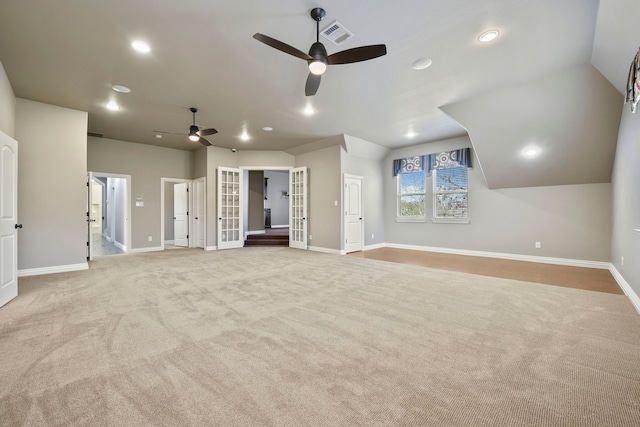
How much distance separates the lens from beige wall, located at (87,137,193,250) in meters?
7.06

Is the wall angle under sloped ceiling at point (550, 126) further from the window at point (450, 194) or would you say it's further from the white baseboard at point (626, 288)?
the white baseboard at point (626, 288)

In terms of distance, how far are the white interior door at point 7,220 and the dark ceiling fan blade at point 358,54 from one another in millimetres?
4143

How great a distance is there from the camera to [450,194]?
725 centimetres

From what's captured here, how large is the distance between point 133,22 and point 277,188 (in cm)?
1048

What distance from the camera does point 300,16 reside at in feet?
8.99

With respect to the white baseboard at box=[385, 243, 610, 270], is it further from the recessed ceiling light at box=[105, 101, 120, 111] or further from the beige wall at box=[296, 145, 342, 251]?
the recessed ceiling light at box=[105, 101, 120, 111]

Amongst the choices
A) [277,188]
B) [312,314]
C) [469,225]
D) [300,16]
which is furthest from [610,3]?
[277,188]

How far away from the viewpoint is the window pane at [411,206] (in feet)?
25.8

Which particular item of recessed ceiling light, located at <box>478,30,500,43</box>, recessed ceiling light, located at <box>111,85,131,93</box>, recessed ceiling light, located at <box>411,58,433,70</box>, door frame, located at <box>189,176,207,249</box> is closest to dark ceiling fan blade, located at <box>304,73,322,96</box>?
recessed ceiling light, located at <box>411,58,433,70</box>

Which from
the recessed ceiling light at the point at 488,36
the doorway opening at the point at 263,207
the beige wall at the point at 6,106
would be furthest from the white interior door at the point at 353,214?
the beige wall at the point at 6,106

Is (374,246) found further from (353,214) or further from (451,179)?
(451,179)

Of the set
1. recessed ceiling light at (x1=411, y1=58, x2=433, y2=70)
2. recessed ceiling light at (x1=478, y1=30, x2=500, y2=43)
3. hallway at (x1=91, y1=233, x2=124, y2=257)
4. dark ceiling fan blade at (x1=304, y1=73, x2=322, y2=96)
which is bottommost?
hallway at (x1=91, y1=233, x2=124, y2=257)

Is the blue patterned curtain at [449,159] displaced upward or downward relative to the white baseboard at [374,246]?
upward

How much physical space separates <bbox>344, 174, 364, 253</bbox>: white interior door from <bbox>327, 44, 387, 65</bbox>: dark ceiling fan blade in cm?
456
